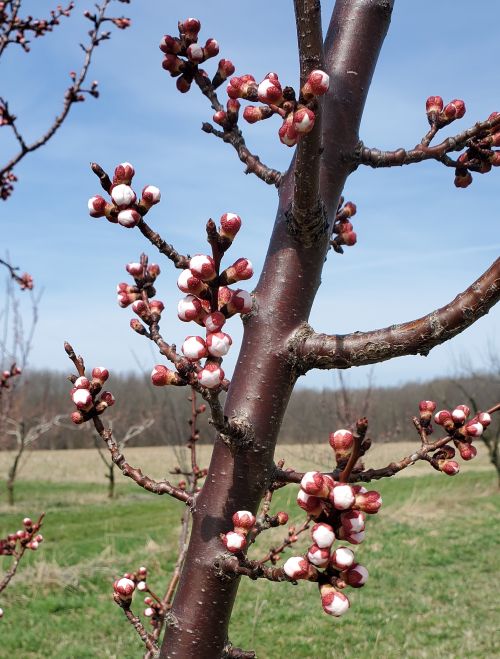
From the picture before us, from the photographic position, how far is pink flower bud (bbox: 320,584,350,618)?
79cm

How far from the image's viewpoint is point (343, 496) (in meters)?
0.79

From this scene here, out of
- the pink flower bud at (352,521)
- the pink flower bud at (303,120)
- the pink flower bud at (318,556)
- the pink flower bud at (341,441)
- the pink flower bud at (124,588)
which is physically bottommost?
the pink flower bud at (124,588)

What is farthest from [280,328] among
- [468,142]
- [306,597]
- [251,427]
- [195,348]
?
[306,597]

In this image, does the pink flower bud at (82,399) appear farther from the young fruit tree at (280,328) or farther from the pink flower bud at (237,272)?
the pink flower bud at (237,272)

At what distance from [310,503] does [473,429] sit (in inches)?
21.3

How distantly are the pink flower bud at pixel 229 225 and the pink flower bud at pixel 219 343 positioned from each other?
133 mm

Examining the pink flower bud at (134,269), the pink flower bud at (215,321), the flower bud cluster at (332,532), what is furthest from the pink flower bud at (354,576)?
the pink flower bud at (134,269)

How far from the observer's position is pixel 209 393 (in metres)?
0.88

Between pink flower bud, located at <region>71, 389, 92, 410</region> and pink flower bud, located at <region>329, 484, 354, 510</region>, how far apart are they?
579 millimetres

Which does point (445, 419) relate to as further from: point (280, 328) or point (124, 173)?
point (124, 173)

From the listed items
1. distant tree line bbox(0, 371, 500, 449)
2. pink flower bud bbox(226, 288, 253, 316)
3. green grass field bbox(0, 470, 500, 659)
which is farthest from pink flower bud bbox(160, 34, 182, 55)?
distant tree line bbox(0, 371, 500, 449)

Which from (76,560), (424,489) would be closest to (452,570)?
(76,560)

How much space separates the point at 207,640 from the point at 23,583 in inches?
389

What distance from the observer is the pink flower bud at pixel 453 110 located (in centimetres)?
149
